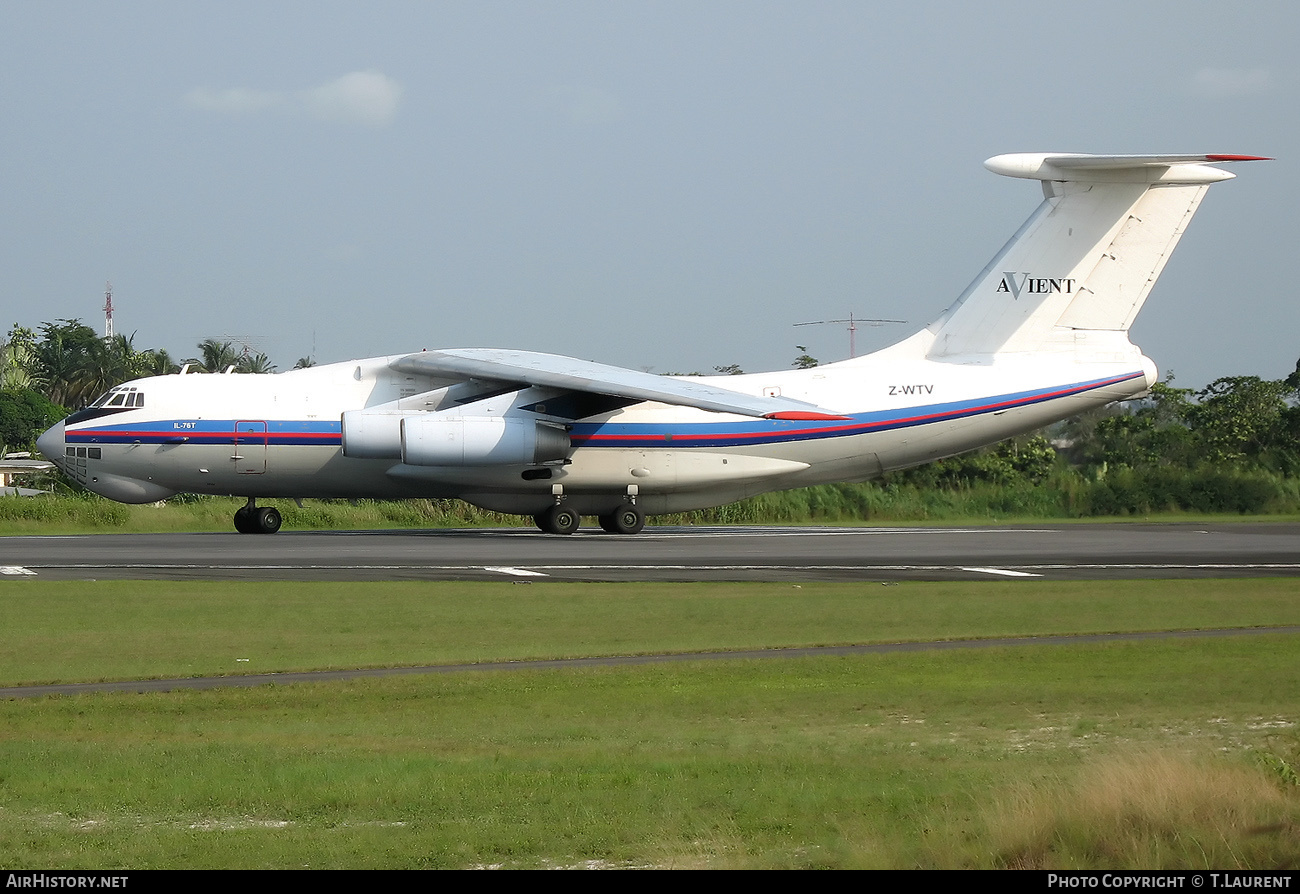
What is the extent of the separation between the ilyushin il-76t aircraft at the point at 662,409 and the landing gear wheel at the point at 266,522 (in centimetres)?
2

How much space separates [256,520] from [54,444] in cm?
391

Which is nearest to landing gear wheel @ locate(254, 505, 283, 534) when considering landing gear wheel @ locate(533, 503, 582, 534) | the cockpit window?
the cockpit window

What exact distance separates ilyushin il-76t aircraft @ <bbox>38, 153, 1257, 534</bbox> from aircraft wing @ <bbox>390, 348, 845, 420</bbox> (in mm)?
73

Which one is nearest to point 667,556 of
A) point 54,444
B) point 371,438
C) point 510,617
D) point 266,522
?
point 371,438

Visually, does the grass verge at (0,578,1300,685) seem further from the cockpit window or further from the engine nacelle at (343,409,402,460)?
the cockpit window

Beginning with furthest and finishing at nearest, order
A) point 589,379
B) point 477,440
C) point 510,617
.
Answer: point 477,440 → point 589,379 → point 510,617

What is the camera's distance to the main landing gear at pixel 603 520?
27234mm

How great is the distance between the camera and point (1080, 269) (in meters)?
28.3

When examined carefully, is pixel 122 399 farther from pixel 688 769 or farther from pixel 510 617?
pixel 688 769

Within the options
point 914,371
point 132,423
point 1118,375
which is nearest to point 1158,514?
point 1118,375

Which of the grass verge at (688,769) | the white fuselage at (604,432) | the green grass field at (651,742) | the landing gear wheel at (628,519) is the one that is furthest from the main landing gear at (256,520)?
the grass verge at (688,769)

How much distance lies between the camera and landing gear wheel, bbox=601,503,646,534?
Result: 2762cm

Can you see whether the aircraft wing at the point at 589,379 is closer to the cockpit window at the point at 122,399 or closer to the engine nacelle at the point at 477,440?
the engine nacelle at the point at 477,440
